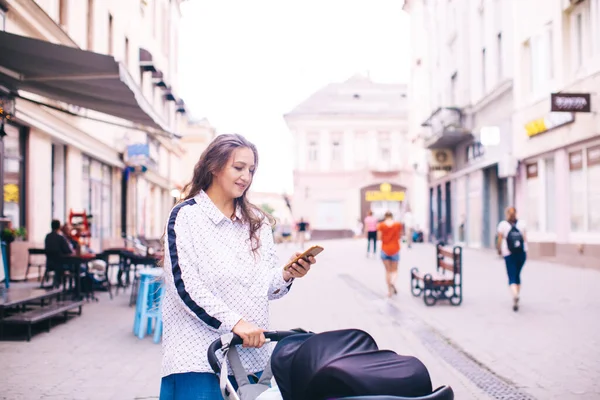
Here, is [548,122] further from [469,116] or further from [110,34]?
[110,34]

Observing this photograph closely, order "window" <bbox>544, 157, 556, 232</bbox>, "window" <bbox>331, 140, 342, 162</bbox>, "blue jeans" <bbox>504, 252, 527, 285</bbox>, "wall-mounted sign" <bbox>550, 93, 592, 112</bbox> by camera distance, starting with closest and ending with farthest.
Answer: "blue jeans" <bbox>504, 252, 527, 285</bbox> < "wall-mounted sign" <bbox>550, 93, 592, 112</bbox> < "window" <bbox>544, 157, 556, 232</bbox> < "window" <bbox>331, 140, 342, 162</bbox>

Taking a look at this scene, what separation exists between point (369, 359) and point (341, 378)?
108 mm

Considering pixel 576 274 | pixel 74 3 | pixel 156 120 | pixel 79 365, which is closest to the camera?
pixel 79 365

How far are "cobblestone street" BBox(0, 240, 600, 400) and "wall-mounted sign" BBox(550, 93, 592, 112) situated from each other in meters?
4.58

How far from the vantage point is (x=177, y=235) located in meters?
2.53

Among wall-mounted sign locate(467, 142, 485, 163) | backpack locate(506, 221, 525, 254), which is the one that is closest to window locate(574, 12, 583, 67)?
wall-mounted sign locate(467, 142, 485, 163)

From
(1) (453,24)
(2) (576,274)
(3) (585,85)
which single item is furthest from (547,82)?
(1) (453,24)

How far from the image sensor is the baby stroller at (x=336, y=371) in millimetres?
1864

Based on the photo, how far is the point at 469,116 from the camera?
2953cm

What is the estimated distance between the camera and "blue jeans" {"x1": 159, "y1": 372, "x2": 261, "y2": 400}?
246 cm

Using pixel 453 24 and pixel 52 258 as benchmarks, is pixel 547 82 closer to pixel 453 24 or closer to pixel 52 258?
pixel 453 24

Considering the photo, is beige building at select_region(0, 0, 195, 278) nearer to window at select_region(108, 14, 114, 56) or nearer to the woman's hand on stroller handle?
window at select_region(108, 14, 114, 56)

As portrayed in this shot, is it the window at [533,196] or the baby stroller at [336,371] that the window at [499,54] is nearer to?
the window at [533,196]

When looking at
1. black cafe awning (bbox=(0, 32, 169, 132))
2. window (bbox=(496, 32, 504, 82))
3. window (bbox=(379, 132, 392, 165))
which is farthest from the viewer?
window (bbox=(379, 132, 392, 165))
